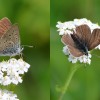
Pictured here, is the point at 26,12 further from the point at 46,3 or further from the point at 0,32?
the point at 0,32

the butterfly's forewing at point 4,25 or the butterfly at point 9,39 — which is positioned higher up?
the butterfly's forewing at point 4,25

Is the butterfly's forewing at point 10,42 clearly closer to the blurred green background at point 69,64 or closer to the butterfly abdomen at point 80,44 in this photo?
the butterfly abdomen at point 80,44

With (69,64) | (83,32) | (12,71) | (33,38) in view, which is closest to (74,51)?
(83,32)

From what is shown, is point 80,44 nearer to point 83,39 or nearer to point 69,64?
point 83,39

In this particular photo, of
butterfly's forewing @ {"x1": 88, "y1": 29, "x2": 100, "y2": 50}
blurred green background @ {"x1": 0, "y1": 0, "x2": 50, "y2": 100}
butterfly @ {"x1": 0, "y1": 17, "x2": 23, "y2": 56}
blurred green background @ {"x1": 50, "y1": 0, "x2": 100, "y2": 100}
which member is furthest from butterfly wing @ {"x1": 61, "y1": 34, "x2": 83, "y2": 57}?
blurred green background @ {"x1": 0, "y1": 0, "x2": 50, "y2": 100}

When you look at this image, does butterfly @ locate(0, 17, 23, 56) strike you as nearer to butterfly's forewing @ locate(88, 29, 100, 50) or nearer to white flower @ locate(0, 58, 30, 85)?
white flower @ locate(0, 58, 30, 85)

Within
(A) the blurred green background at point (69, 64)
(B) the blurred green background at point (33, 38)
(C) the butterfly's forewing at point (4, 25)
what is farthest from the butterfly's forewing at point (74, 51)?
(B) the blurred green background at point (33, 38)
